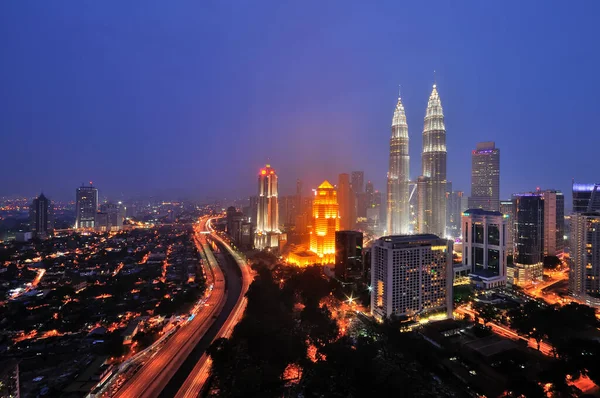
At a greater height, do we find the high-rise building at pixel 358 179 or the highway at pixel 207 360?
the high-rise building at pixel 358 179

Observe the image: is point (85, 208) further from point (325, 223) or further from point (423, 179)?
point (423, 179)

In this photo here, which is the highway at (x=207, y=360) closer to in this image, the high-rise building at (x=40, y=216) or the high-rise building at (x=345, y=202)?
the high-rise building at (x=345, y=202)

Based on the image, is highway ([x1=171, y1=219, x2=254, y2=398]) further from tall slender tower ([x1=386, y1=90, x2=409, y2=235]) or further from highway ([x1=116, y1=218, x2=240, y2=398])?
tall slender tower ([x1=386, y1=90, x2=409, y2=235])

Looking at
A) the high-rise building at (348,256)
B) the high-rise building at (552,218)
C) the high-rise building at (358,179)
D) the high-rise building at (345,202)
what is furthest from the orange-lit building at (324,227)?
the high-rise building at (358,179)

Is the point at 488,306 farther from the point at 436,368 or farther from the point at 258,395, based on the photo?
the point at 258,395

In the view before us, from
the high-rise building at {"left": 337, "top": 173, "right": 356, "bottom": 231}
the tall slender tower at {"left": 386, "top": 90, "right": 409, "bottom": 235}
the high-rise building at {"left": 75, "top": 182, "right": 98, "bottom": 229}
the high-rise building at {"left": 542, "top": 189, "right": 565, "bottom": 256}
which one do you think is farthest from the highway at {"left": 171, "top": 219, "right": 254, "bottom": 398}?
the high-rise building at {"left": 75, "top": 182, "right": 98, "bottom": 229}
